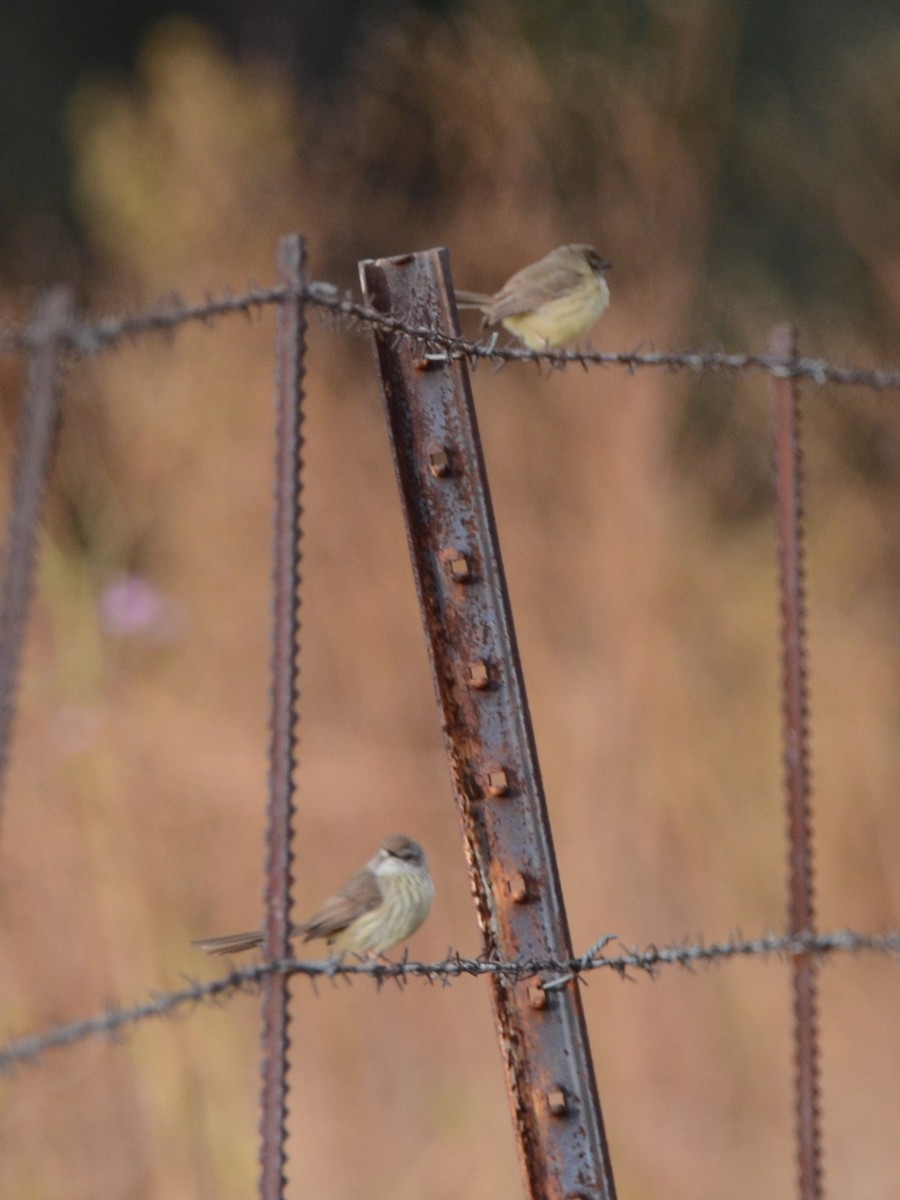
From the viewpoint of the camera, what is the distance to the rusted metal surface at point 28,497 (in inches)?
62.4

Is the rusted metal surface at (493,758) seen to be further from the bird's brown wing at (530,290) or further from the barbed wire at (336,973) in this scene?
the bird's brown wing at (530,290)

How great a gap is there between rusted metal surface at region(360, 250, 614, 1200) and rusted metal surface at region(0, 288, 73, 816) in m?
0.47

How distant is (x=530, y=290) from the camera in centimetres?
342

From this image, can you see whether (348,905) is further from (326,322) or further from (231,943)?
(326,322)

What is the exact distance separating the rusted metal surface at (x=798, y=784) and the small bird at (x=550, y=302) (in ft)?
2.04

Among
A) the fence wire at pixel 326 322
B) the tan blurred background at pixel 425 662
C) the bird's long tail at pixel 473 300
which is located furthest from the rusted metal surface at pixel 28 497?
the tan blurred background at pixel 425 662

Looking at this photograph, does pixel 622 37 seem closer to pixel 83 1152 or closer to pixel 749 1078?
pixel 749 1078

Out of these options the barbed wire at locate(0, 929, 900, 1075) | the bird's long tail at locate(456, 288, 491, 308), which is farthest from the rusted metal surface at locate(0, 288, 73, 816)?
the bird's long tail at locate(456, 288, 491, 308)

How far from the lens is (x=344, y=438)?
20.5ft

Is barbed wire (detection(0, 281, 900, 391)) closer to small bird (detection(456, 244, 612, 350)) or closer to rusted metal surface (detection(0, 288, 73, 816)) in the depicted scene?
rusted metal surface (detection(0, 288, 73, 816))

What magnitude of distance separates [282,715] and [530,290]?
5.90 feet

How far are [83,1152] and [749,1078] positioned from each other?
2.00 meters

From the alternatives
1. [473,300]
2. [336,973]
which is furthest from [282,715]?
[473,300]

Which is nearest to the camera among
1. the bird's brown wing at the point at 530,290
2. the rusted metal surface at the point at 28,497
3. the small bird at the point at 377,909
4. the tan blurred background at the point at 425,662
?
the rusted metal surface at the point at 28,497
